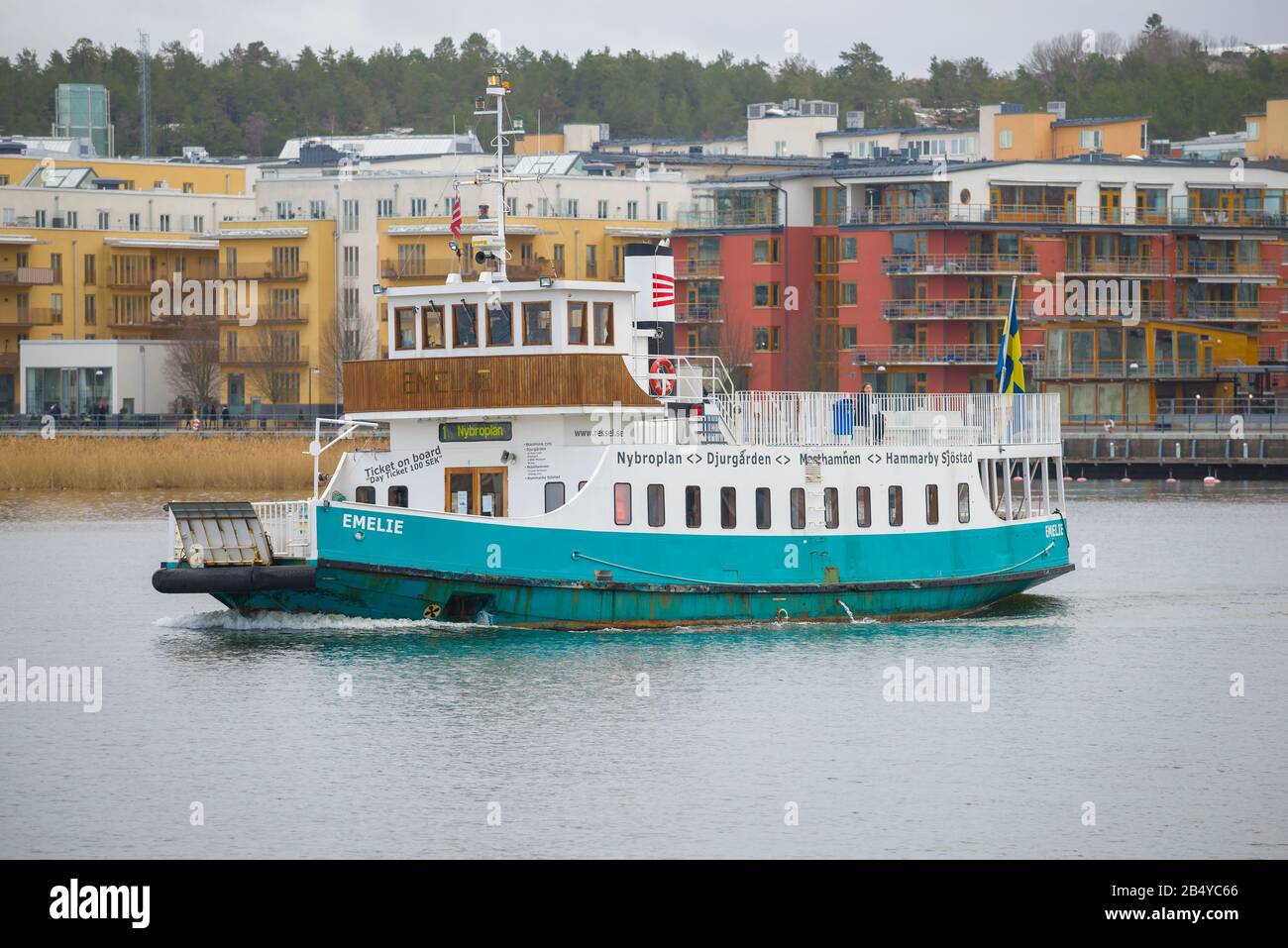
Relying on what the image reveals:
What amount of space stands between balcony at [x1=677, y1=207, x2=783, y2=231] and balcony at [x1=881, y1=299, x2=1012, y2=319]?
10.3 metres

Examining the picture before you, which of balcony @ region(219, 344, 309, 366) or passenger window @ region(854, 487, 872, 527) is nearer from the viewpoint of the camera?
passenger window @ region(854, 487, 872, 527)

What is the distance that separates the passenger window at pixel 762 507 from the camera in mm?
40500

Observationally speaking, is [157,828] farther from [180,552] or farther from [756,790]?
[180,552]

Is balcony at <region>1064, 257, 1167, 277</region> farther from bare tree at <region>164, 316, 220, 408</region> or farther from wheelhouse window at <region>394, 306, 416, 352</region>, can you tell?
wheelhouse window at <region>394, 306, 416, 352</region>

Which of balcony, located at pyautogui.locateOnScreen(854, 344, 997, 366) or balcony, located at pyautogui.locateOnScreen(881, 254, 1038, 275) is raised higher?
balcony, located at pyautogui.locateOnScreen(881, 254, 1038, 275)

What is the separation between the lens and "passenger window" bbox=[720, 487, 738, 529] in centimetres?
4028

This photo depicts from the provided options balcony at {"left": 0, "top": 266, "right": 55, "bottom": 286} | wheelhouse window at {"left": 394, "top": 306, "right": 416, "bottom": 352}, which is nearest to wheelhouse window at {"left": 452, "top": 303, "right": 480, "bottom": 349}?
wheelhouse window at {"left": 394, "top": 306, "right": 416, "bottom": 352}

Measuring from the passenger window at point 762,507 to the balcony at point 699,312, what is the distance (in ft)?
A: 231

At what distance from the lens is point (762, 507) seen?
40.6m

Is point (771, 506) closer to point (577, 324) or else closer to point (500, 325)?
point (577, 324)

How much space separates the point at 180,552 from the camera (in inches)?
1540

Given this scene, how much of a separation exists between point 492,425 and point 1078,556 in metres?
21.5

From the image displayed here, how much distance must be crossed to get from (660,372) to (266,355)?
77856mm

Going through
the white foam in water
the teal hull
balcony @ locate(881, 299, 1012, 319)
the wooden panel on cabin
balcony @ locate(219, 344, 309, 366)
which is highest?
balcony @ locate(881, 299, 1012, 319)
